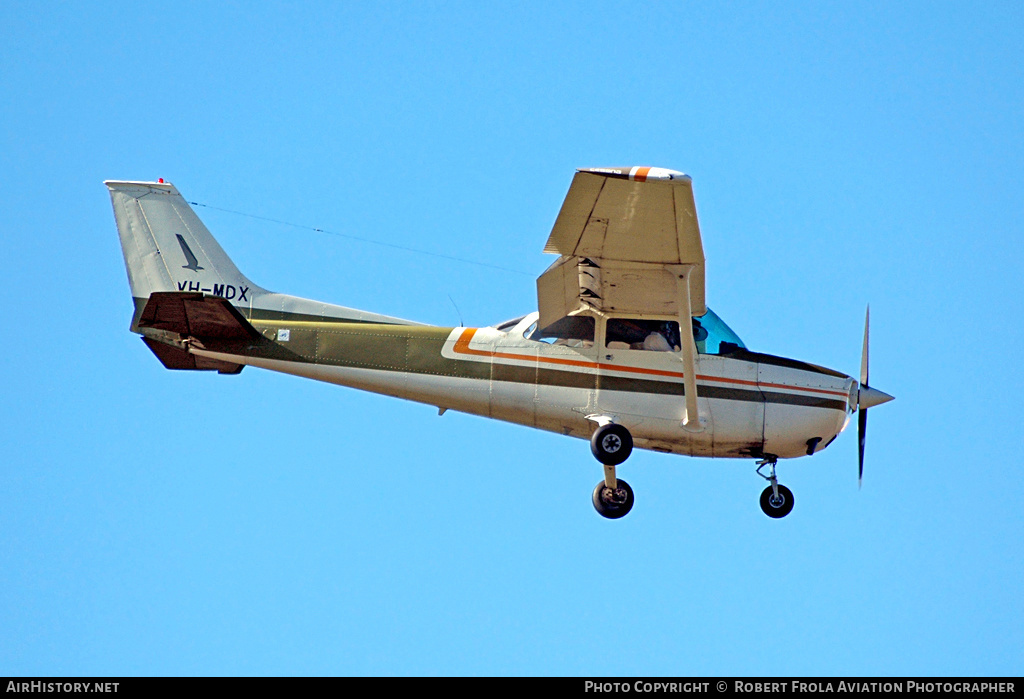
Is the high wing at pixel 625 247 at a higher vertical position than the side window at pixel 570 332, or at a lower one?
higher

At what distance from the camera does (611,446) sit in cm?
1488

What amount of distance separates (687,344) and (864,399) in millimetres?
2431

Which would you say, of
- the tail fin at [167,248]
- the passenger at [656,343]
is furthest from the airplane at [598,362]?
the tail fin at [167,248]

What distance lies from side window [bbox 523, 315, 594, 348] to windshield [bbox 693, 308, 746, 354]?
127 centimetres

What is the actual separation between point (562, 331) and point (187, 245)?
17.5 ft

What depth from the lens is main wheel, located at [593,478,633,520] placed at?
15727 mm

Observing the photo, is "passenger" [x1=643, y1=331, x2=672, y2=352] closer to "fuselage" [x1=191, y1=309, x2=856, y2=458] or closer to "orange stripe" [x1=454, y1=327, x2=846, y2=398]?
"fuselage" [x1=191, y1=309, x2=856, y2=458]

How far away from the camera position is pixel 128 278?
16.8 meters

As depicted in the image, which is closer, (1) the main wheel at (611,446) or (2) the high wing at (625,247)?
(2) the high wing at (625,247)

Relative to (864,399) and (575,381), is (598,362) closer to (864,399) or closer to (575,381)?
(575,381)

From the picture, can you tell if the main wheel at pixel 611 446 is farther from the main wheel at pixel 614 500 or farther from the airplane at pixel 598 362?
the main wheel at pixel 614 500

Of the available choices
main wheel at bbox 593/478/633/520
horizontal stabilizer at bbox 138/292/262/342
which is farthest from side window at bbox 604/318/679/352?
horizontal stabilizer at bbox 138/292/262/342

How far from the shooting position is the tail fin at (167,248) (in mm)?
16891
